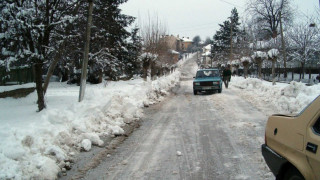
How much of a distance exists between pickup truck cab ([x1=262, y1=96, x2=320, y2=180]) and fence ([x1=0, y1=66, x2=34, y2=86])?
45.6 feet

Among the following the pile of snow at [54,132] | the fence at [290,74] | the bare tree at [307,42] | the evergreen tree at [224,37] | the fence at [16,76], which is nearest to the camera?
the pile of snow at [54,132]

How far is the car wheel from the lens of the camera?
3.11 meters

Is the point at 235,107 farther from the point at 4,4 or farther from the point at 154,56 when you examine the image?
the point at 154,56

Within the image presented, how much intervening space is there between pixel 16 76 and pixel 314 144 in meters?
17.4

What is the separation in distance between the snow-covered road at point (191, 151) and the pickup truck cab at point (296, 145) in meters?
1.43

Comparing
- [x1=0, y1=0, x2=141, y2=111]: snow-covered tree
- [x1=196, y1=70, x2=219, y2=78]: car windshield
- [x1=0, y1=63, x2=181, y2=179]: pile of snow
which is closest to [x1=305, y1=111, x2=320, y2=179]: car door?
[x1=0, y1=63, x2=181, y2=179]: pile of snow

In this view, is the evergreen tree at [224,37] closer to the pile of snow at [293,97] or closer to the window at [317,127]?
the pile of snow at [293,97]

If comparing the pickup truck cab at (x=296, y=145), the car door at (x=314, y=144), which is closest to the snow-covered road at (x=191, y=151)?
the pickup truck cab at (x=296, y=145)

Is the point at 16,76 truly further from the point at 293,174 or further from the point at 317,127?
the point at 317,127

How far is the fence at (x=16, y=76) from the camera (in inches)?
608

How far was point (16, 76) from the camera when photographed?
680 inches

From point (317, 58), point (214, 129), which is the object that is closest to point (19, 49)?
point (214, 129)

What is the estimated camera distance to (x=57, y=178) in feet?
16.9

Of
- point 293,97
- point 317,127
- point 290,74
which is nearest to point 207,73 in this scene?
point 293,97
